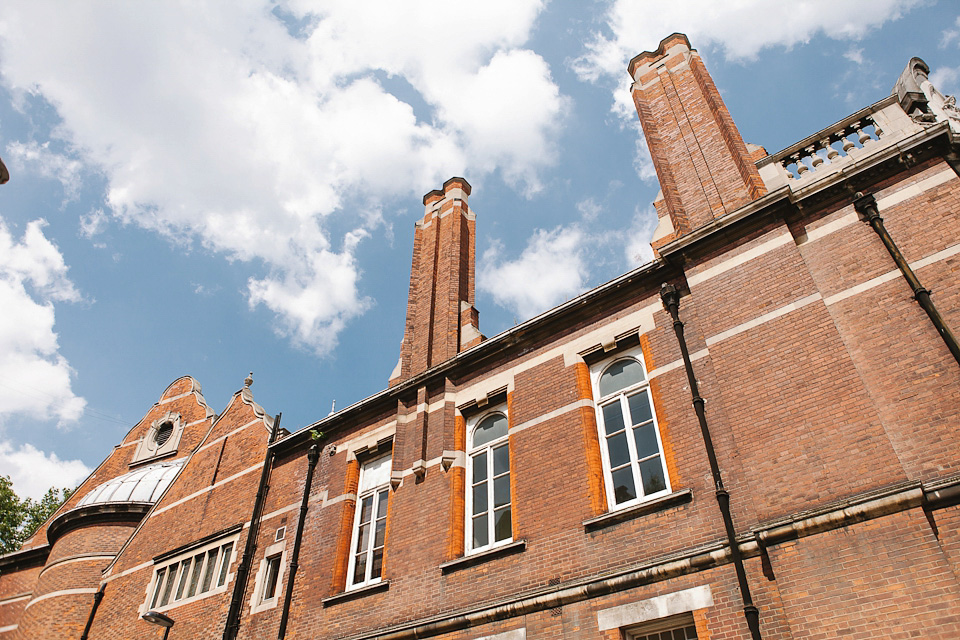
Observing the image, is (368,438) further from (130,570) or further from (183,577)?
(130,570)

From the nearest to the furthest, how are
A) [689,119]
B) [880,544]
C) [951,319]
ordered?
[880,544], [951,319], [689,119]

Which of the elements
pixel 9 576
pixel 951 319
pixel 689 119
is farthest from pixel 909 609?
pixel 9 576

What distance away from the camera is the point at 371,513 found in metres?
12.9

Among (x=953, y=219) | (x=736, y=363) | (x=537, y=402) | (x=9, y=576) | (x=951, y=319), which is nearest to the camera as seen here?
(x=951, y=319)

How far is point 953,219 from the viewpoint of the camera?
28.3ft

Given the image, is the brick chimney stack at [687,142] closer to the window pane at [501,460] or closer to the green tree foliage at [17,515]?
the window pane at [501,460]

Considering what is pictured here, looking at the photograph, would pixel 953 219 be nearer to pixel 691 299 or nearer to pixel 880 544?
pixel 691 299

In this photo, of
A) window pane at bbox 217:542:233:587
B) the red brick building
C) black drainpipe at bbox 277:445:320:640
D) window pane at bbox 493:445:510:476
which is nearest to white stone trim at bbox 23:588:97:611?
the red brick building

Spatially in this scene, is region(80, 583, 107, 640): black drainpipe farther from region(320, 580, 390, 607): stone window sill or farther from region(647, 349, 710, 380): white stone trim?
region(647, 349, 710, 380): white stone trim

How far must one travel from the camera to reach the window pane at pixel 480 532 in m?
10.8

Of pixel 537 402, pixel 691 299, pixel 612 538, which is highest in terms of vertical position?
pixel 691 299

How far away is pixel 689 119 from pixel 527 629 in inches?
388

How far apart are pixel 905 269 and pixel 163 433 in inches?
890

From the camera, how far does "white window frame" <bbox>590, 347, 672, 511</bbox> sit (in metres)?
9.42
